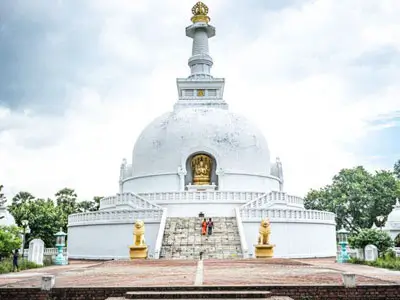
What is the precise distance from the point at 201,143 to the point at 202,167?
5.50 ft

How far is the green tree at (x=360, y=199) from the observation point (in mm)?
41781

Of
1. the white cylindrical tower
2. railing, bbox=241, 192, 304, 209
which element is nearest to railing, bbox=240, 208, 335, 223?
railing, bbox=241, 192, 304, 209

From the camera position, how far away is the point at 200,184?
1217 inches

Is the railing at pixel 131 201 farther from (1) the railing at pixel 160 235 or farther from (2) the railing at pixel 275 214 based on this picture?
(2) the railing at pixel 275 214

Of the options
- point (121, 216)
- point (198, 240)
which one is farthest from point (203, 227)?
point (121, 216)

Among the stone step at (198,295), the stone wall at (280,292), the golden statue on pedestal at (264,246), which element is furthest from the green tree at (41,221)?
the stone step at (198,295)

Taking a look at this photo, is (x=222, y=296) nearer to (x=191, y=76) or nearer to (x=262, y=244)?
(x=262, y=244)

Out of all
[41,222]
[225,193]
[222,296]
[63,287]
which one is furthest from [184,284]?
[41,222]

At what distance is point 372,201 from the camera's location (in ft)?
137

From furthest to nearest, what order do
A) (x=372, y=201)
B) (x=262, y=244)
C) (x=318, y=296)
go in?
(x=372, y=201), (x=262, y=244), (x=318, y=296)

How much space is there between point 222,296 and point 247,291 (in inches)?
21.3

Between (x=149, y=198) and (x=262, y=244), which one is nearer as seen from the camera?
(x=262, y=244)

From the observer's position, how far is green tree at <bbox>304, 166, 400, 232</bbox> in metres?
41.8

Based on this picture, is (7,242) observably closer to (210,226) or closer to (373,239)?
(210,226)
